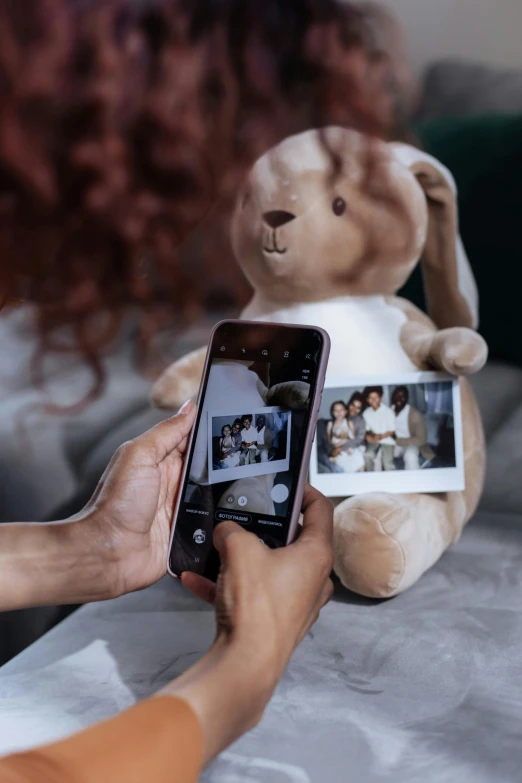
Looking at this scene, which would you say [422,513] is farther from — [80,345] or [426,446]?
[80,345]

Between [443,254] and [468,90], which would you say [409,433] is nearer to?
[443,254]

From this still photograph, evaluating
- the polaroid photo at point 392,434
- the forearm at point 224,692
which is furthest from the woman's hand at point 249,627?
the polaroid photo at point 392,434

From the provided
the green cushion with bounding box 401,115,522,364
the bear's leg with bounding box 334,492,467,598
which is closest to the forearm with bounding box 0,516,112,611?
the bear's leg with bounding box 334,492,467,598

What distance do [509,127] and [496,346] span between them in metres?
0.32

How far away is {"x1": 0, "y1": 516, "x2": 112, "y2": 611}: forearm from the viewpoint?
55 cm

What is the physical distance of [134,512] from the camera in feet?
1.97

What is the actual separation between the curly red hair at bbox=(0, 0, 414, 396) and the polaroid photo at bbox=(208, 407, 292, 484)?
373mm

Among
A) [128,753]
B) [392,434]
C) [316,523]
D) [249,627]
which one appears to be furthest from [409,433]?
[128,753]

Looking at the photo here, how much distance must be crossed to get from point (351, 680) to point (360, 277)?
39cm

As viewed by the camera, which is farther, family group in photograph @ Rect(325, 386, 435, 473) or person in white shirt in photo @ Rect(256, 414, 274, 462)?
family group in photograph @ Rect(325, 386, 435, 473)

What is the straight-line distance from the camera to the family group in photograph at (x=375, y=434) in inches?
28.9

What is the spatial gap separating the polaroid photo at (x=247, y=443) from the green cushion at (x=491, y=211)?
20.8 inches

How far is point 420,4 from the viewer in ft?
3.60

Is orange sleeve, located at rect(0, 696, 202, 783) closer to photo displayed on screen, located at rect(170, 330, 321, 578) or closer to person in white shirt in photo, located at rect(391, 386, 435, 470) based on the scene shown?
photo displayed on screen, located at rect(170, 330, 321, 578)
